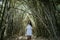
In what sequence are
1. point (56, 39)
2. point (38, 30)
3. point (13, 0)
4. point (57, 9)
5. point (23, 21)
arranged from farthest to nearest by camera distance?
1. point (23, 21)
2. point (38, 30)
3. point (13, 0)
4. point (57, 9)
5. point (56, 39)

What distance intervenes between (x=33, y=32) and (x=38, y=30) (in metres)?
0.23

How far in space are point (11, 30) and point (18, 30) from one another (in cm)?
27

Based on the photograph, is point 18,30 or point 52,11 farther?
point 18,30

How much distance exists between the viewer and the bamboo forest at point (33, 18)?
1.94 m

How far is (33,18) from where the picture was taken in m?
2.79

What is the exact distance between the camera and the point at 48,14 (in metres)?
1.99

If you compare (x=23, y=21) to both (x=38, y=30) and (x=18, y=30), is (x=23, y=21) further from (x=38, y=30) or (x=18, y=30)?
(x=38, y=30)

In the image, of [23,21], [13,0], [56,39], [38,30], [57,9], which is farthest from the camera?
[23,21]

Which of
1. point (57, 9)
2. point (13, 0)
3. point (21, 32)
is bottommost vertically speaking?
point (21, 32)

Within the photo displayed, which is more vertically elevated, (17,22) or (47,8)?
(47,8)

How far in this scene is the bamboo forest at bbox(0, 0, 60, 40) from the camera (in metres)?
1.94

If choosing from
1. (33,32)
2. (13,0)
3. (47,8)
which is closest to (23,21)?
(33,32)

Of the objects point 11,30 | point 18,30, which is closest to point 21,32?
point 18,30

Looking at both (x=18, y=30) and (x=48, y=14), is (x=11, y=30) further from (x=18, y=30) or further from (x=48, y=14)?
(x=48, y=14)
